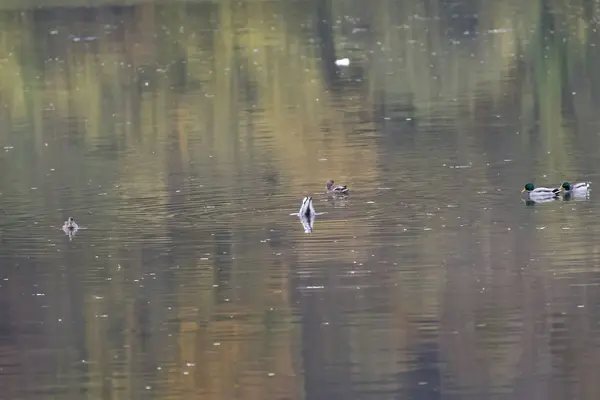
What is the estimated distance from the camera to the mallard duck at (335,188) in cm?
1791

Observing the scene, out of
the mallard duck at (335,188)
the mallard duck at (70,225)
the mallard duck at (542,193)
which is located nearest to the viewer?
the mallard duck at (70,225)

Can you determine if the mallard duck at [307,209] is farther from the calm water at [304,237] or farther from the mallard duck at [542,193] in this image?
the mallard duck at [542,193]

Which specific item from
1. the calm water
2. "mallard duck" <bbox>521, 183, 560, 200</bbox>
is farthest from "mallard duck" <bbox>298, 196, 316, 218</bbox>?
"mallard duck" <bbox>521, 183, 560, 200</bbox>

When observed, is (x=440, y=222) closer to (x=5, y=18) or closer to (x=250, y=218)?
(x=250, y=218)

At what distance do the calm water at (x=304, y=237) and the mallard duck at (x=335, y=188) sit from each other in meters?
0.20

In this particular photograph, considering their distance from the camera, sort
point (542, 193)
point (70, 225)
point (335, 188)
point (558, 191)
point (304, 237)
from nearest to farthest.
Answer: point (304, 237), point (70, 225), point (542, 193), point (558, 191), point (335, 188)

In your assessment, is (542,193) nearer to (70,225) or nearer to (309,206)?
(309,206)

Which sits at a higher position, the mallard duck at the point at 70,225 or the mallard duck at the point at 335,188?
the mallard duck at the point at 335,188

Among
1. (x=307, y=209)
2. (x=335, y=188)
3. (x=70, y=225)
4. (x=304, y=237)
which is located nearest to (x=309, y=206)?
(x=307, y=209)

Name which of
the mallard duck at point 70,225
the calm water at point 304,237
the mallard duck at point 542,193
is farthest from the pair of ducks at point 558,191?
the mallard duck at point 70,225

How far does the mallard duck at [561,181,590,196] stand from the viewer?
17250 mm

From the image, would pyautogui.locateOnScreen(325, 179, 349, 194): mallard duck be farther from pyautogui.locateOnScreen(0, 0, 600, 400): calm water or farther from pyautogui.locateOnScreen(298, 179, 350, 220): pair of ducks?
pyautogui.locateOnScreen(0, 0, 600, 400): calm water

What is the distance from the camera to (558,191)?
56.7 feet

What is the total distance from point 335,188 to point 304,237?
2546mm
